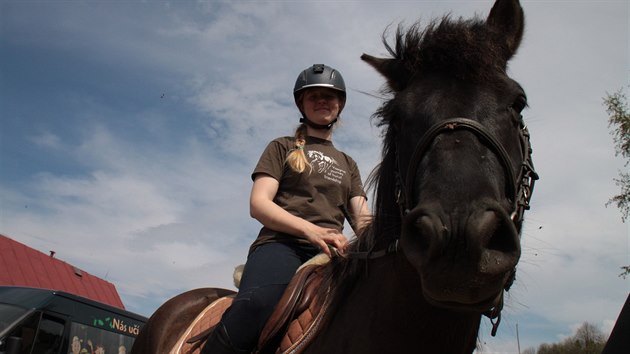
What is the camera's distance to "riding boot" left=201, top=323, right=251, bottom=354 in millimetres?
2960

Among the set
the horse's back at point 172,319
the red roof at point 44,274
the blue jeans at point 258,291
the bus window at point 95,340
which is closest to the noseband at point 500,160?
the blue jeans at point 258,291

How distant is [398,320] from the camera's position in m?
2.31

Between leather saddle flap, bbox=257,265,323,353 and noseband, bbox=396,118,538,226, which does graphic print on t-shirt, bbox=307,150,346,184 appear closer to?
leather saddle flap, bbox=257,265,323,353

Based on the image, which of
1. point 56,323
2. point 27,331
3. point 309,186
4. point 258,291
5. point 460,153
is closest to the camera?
point 460,153

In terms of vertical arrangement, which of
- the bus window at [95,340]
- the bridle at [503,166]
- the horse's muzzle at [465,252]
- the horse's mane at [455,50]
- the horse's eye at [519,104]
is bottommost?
the bus window at [95,340]

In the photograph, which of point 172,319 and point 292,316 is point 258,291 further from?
point 172,319

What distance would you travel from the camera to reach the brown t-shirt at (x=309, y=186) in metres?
3.42

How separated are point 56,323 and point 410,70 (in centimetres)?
1001

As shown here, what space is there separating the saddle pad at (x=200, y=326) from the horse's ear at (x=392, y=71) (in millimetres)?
2076

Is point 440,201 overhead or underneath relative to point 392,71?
underneath

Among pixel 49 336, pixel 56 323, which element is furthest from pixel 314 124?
pixel 56 323

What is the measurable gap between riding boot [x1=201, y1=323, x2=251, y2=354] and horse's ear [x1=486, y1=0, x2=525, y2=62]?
2367mm

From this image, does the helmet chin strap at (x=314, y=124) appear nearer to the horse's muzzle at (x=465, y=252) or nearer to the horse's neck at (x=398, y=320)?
the horse's neck at (x=398, y=320)

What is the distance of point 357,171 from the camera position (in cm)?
402
